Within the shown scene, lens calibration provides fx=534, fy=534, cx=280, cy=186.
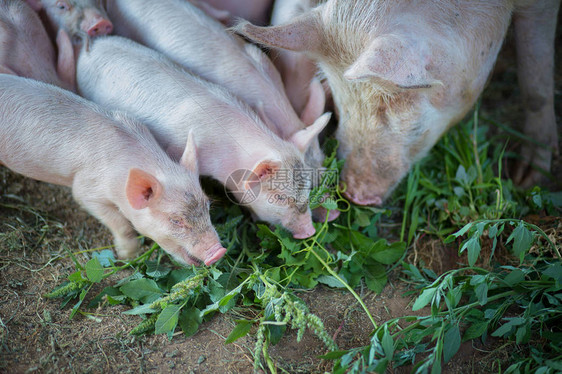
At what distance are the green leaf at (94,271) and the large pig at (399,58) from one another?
4.06ft

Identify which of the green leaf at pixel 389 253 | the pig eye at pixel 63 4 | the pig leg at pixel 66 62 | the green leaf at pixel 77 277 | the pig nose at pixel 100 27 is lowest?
the green leaf at pixel 77 277

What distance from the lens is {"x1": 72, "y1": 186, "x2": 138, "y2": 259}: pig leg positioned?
8.29 feet

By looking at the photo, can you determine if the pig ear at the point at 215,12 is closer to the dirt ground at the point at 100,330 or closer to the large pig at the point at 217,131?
the large pig at the point at 217,131

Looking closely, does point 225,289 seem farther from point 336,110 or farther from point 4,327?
point 336,110

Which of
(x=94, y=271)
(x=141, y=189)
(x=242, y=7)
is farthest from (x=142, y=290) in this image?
(x=242, y=7)

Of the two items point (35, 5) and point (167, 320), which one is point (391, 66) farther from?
point (35, 5)

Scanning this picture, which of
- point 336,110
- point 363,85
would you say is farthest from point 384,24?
point 336,110

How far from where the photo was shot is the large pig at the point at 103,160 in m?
2.35

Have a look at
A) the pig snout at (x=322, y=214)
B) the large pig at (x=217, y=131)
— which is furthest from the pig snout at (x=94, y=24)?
the pig snout at (x=322, y=214)

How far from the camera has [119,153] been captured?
94.9 inches

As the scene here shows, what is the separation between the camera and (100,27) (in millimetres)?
2936

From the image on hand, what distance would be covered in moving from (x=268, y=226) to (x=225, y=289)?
1.60ft

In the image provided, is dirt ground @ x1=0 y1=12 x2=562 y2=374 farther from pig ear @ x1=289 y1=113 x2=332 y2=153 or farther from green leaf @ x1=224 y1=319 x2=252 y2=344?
pig ear @ x1=289 y1=113 x2=332 y2=153

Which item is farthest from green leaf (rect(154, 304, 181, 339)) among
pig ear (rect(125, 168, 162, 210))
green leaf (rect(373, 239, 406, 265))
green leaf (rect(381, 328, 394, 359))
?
green leaf (rect(373, 239, 406, 265))
